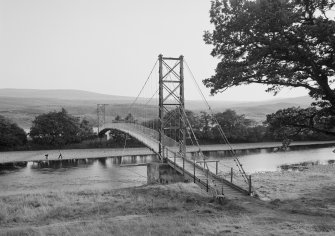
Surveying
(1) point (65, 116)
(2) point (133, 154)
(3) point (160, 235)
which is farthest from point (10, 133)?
(3) point (160, 235)

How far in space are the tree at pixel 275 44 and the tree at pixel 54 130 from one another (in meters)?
35.8

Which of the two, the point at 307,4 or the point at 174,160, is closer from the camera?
the point at 307,4

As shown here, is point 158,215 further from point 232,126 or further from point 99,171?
point 232,126

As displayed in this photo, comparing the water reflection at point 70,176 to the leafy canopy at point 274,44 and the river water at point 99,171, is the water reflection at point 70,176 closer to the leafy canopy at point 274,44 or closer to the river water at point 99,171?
the river water at point 99,171

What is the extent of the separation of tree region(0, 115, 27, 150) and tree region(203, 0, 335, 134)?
3646 cm

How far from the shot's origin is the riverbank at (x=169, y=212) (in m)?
10.9

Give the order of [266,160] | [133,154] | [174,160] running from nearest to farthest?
[174,160] → [266,160] → [133,154]

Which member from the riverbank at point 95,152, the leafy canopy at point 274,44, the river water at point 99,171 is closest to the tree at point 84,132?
the riverbank at point 95,152

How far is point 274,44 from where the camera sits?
13.7 metres

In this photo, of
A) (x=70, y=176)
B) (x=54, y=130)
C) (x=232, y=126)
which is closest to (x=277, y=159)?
(x=232, y=126)

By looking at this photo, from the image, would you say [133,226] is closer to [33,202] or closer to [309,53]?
[33,202]

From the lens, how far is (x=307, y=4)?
13.8 meters

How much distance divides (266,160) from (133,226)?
31.4 metres

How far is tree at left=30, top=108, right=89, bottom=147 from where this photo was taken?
156ft
